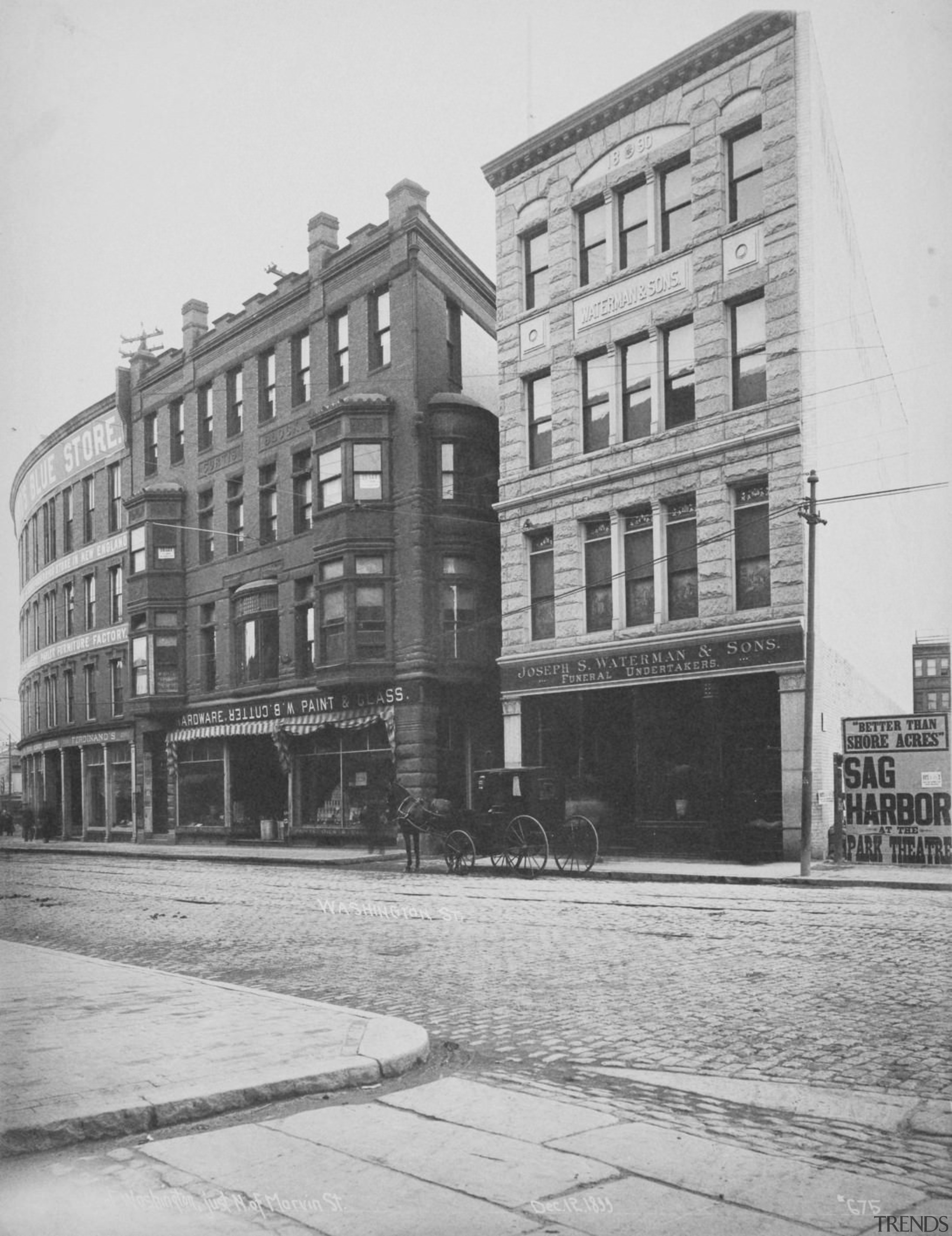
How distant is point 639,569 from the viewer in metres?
24.6

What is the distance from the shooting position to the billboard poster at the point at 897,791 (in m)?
20.0

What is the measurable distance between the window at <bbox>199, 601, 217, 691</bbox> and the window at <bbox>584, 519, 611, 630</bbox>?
580 inches

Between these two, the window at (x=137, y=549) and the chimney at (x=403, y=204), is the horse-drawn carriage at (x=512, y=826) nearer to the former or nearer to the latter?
the chimney at (x=403, y=204)

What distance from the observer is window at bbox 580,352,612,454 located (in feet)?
83.3

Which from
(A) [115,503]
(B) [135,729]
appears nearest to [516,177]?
(A) [115,503]

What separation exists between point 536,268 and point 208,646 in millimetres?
16479

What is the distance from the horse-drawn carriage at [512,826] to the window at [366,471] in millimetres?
Answer: 9986

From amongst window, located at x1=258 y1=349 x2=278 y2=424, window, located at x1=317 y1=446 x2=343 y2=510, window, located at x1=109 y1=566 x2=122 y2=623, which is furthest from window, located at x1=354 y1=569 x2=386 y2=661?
window, located at x1=109 y1=566 x2=122 y2=623

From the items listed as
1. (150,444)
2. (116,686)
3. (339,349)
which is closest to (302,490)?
(339,349)

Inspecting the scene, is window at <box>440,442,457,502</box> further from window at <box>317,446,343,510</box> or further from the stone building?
window at <box>317,446,343,510</box>

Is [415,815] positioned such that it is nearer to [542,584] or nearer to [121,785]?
[542,584]

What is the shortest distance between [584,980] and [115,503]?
33.5 meters

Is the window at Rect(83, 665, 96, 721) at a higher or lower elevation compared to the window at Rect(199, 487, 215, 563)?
lower

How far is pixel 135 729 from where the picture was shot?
3897 cm
